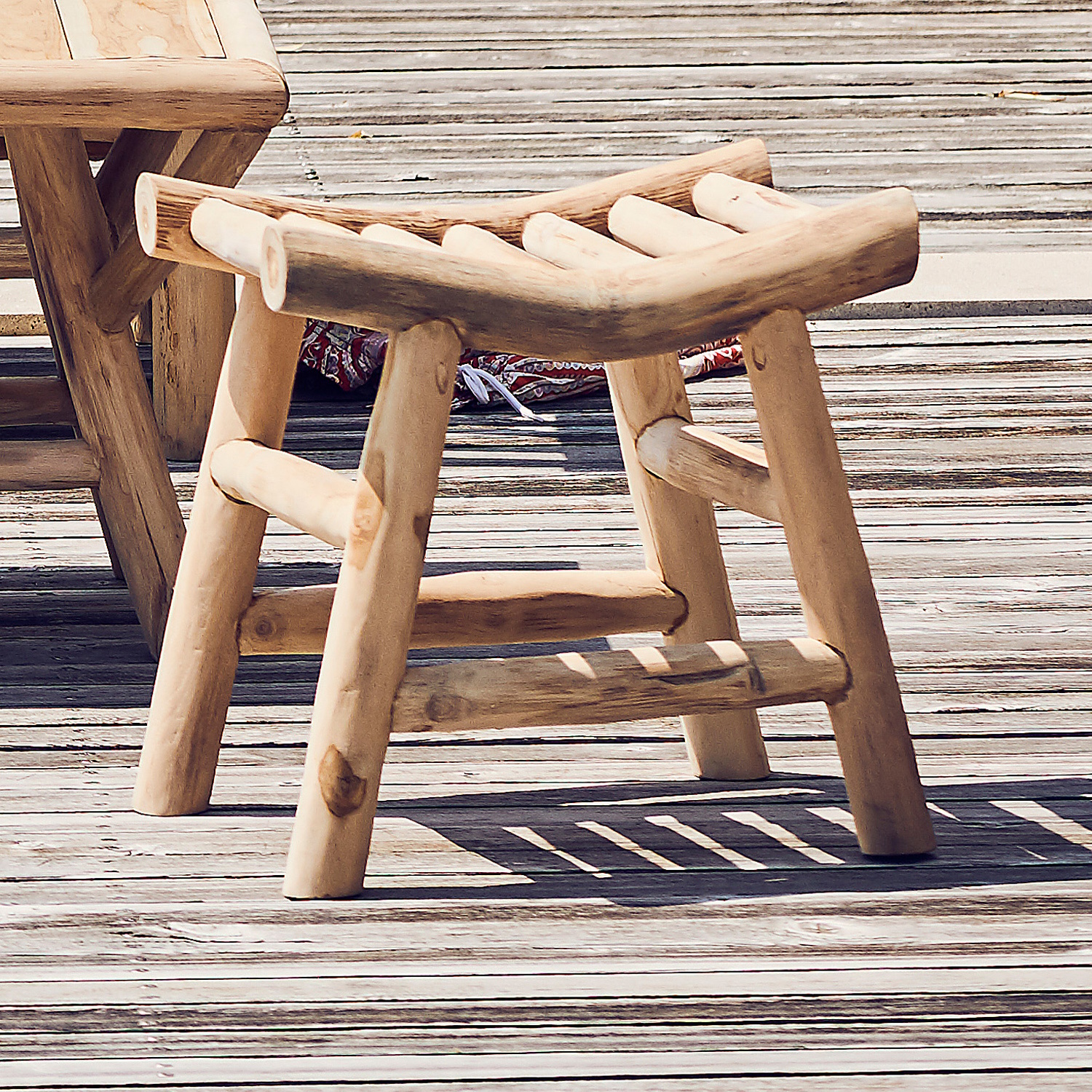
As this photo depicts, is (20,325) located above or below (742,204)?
below

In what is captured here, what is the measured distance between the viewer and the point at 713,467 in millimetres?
1717

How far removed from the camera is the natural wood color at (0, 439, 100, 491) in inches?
85.4

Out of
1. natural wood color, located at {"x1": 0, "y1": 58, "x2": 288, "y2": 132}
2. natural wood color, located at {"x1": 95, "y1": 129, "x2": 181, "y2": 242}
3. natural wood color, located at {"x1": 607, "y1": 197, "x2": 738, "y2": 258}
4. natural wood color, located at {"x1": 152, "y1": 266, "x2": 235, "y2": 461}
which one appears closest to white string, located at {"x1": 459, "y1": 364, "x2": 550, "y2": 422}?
natural wood color, located at {"x1": 152, "y1": 266, "x2": 235, "y2": 461}

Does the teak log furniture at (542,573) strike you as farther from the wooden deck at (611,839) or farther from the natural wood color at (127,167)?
the natural wood color at (127,167)

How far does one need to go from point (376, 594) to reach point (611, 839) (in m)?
0.39

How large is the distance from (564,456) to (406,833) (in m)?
1.40

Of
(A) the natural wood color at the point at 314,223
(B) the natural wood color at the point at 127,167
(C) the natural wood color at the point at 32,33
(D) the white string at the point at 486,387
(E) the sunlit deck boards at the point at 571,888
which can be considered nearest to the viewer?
(E) the sunlit deck boards at the point at 571,888

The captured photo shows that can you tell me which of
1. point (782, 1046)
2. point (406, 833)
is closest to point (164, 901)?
point (406, 833)

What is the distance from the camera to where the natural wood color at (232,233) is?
1.50m

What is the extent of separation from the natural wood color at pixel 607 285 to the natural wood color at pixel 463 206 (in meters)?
0.24

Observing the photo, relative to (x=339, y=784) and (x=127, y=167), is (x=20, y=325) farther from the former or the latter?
(x=339, y=784)

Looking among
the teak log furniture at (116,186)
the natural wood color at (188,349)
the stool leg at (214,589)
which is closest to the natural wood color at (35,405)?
the teak log furniture at (116,186)

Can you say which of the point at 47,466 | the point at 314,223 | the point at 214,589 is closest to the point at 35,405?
the point at 47,466

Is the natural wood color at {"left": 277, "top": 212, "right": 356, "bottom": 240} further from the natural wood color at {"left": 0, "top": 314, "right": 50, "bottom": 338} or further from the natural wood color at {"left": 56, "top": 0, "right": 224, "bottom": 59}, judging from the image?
the natural wood color at {"left": 0, "top": 314, "right": 50, "bottom": 338}
